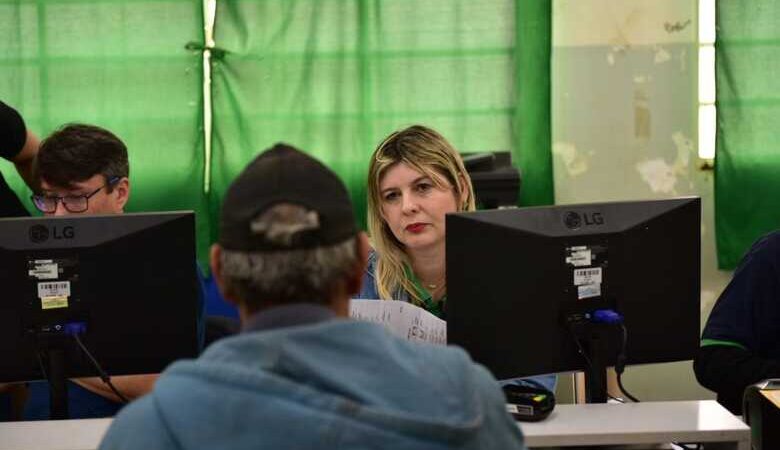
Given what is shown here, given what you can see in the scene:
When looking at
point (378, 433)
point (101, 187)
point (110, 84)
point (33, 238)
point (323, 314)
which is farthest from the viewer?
point (110, 84)

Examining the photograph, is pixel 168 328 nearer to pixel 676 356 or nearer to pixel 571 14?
pixel 676 356

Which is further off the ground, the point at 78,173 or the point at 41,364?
the point at 78,173

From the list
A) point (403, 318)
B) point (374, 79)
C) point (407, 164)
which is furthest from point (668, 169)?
point (403, 318)

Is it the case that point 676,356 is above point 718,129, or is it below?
below

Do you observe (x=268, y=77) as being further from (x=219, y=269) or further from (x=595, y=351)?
(x=219, y=269)

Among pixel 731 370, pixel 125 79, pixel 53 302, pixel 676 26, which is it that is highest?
pixel 676 26

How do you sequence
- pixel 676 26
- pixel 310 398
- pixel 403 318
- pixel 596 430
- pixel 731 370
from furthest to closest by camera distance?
1. pixel 676 26
2. pixel 731 370
3. pixel 403 318
4. pixel 596 430
5. pixel 310 398

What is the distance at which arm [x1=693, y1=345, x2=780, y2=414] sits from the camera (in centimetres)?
254

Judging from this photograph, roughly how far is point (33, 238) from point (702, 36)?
302 cm

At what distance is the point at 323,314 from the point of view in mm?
1172

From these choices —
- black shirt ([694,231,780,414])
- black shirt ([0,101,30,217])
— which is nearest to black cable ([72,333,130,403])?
black shirt ([0,101,30,217])

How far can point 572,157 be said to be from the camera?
4.31 m

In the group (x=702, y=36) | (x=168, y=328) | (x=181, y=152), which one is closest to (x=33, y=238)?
(x=168, y=328)

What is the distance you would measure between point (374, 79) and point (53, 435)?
2.43 metres
